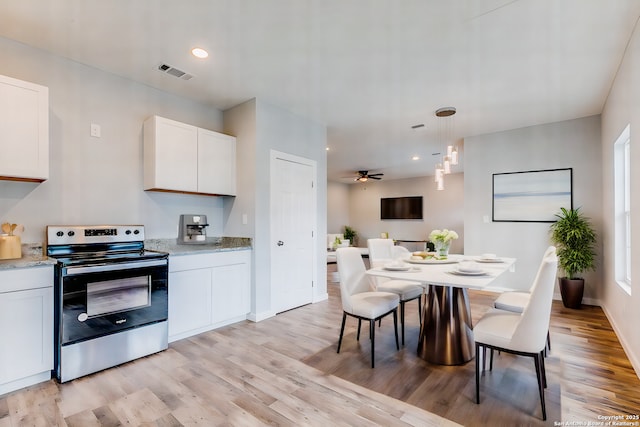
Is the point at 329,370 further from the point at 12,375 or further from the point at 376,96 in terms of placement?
the point at 376,96

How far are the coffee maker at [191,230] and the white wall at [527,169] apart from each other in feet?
13.6

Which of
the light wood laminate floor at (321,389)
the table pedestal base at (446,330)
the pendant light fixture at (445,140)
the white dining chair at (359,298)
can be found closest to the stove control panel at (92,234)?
the light wood laminate floor at (321,389)

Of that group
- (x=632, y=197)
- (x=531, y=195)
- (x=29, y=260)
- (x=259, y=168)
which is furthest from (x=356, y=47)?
(x=531, y=195)

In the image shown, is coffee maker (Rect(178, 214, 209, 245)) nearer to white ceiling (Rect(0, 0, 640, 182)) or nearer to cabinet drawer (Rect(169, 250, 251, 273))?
cabinet drawer (Rect(169, 250, 251, 273))

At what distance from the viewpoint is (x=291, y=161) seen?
4.15 m

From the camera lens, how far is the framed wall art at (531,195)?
4.54 metres

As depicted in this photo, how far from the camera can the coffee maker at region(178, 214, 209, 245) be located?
3586mm

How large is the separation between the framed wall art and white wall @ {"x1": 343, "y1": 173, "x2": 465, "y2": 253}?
419 cm

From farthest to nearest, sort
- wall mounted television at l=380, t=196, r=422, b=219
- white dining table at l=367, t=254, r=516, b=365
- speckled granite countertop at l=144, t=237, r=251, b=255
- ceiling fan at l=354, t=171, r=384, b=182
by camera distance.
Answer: wall mounted television at l=380, t=196, r=422, b=219 → ceiling fan at l=354, t=171, r=384, b=182 → speckled granite countertop at l=144, t=237, r=251, b=255 → white dining table at l=367, t=254, r=516, b=365

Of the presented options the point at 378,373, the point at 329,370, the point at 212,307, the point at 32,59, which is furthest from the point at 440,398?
the point at 32,59

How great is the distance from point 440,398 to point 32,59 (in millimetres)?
4038

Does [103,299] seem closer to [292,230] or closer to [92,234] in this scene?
[92,234]

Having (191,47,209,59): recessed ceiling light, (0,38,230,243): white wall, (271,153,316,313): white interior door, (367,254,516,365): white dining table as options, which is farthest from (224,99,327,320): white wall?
(367,254,516,365): white dining table

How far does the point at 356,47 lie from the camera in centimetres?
265
